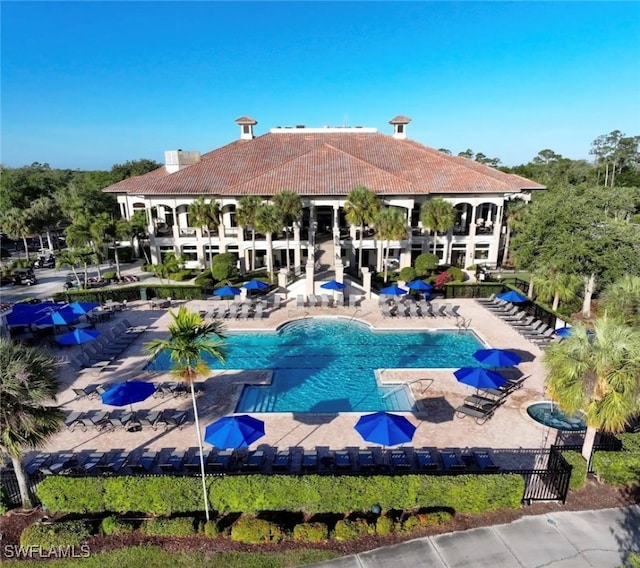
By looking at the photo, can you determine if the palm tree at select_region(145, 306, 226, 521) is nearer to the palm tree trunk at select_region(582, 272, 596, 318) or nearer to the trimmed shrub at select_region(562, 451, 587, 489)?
the trimmed shrub at select_region(562, 451, 587, 489)

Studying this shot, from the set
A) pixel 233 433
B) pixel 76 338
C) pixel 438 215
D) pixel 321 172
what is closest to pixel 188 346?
pixel 233 433

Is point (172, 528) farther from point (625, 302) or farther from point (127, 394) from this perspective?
point (625, 302)

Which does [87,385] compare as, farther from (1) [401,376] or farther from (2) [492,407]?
(2) [492,407]

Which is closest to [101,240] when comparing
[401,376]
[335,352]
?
[335,352]

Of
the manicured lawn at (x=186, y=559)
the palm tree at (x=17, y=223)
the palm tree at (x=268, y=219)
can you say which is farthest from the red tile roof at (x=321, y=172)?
the manicured lawn at (x=186, y=559)

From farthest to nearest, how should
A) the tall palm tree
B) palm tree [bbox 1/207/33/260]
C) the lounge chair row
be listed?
palm tree [bbox 1/207/33/260]
the tall palm tree
the lounge chair row

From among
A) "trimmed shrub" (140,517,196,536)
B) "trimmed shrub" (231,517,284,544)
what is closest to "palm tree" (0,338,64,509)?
"trimmed shrub" (140,517,196,536)
